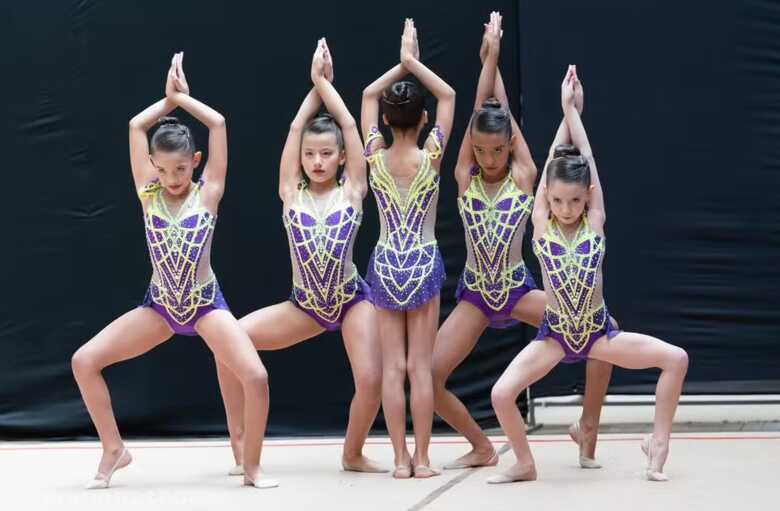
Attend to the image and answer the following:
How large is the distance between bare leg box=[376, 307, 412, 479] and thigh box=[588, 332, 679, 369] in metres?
0.76

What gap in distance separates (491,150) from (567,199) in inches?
18.7

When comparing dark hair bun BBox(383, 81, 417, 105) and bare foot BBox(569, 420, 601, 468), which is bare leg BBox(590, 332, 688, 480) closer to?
bare foot BBox(569, 420, 601, 468)

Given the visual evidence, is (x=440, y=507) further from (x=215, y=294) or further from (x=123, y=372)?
(x=123, y=372)

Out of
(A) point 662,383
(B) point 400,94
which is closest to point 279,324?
(B) point 400,94

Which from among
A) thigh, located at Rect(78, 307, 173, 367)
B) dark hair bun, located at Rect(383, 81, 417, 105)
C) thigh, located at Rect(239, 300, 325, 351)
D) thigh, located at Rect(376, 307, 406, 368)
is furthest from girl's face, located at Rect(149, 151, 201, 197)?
thigh, located at Rect(376, 307, 406, 368)

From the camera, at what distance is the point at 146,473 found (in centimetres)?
544

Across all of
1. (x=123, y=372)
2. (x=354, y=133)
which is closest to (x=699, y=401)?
(x=354, y=133)

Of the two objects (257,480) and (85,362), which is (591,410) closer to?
(257,480)

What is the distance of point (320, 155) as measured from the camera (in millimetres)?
5152

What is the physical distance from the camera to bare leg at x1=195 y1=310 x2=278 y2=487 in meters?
4.85

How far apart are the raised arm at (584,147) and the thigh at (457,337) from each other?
688mm

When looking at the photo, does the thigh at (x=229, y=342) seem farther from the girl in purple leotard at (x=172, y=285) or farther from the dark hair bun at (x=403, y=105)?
the dark hair bun at (x=403, y=105)

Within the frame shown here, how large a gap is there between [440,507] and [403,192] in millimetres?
1375

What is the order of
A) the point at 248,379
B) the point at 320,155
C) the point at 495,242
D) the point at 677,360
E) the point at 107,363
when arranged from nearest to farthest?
the point at 677,360 < the point at 248,379 < the point at 107,363 < the point at 320,155 < the point at 495,242
